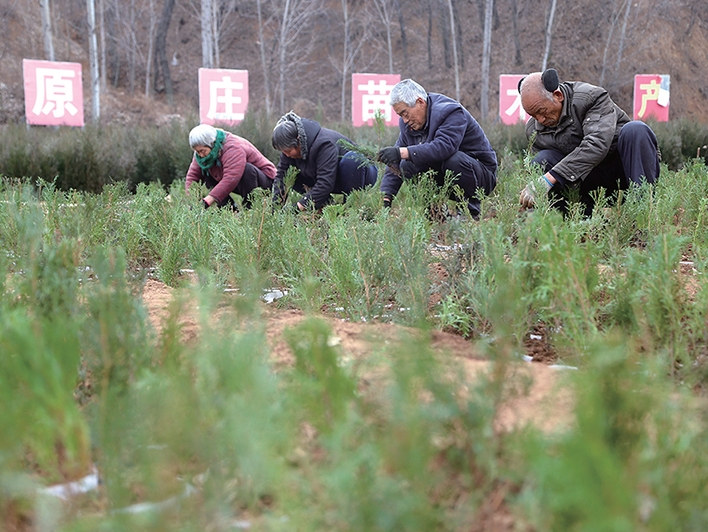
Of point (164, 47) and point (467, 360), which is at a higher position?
point (164, 47)

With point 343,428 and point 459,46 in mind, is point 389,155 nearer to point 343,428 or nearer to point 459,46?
point 343,428

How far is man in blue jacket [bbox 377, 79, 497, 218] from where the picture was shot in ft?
14.1

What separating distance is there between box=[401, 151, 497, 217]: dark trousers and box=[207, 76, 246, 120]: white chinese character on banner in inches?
310

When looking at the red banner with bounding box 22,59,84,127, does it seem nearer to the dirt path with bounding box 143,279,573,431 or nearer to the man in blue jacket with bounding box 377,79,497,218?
the man in blue jacket with bounding box 377,79,497,218

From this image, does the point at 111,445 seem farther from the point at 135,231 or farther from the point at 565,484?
the point at 135,231

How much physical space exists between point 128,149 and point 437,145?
241 inches

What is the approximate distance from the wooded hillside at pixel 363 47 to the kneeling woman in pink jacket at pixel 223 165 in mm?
15214

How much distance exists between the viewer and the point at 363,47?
2944 cm

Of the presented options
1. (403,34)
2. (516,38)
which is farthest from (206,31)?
(403,34)

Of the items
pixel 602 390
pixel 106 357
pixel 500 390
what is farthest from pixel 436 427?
pixel 106 357

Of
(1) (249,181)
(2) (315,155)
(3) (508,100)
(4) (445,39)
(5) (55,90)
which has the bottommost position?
(1) (249,181)

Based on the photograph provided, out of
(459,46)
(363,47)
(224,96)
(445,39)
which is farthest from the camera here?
(363,47)

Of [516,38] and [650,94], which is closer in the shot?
[650,94]

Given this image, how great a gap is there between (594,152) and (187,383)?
11.0 feet
